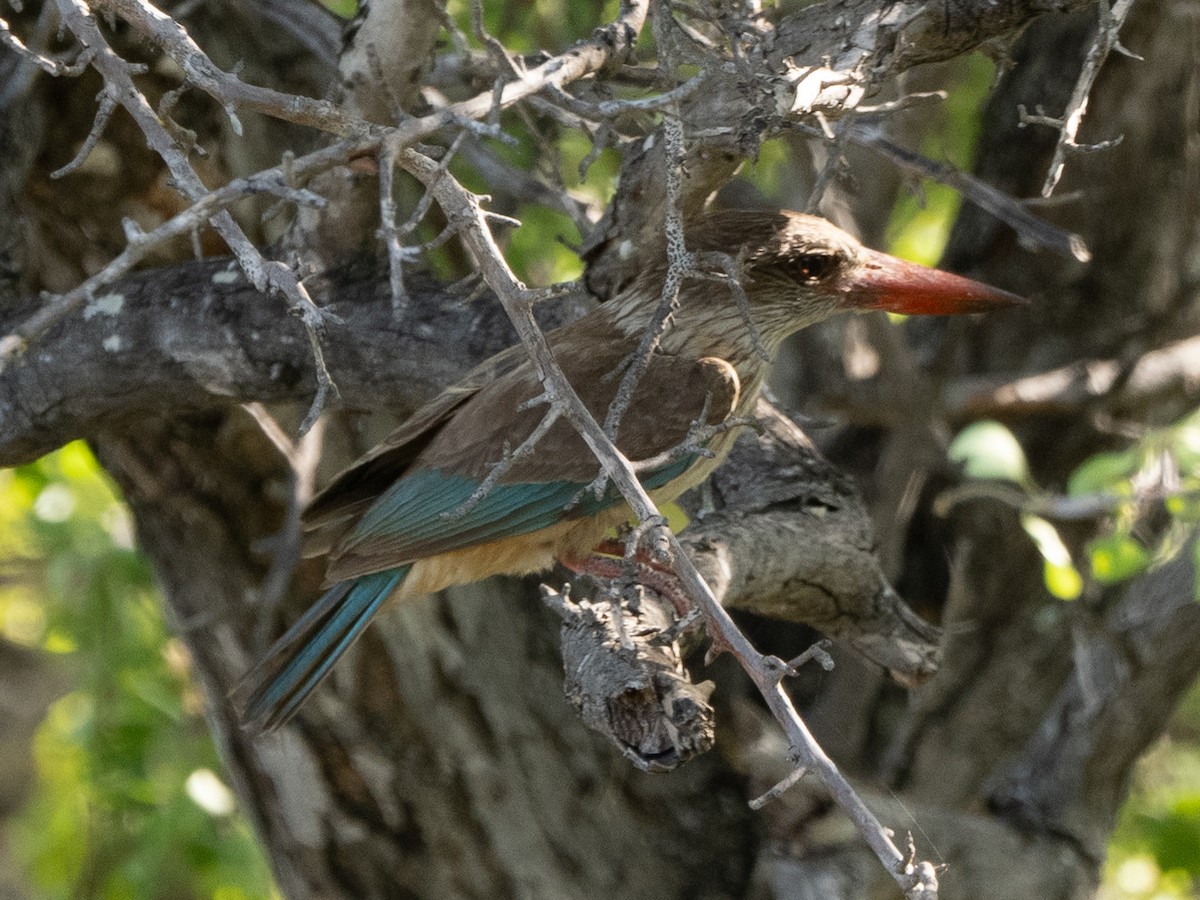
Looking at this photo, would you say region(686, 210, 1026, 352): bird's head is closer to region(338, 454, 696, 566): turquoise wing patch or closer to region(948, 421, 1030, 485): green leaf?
region(948, 421, 1030, 485): green leaf

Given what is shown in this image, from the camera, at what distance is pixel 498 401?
260 cm

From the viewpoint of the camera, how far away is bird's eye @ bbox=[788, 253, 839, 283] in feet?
9.12

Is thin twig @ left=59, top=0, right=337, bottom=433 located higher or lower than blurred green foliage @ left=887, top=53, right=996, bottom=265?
higher

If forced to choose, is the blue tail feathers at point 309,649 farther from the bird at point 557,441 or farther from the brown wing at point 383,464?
the brown wing at point 383,464

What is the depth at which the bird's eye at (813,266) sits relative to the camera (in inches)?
109

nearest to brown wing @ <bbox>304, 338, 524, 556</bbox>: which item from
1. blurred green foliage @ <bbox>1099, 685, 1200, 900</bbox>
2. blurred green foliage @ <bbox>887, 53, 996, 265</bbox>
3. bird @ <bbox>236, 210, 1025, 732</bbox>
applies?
bird @ <bbox>236, 210, 1025, 732</bbox>

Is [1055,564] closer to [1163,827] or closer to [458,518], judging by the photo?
[458,518]

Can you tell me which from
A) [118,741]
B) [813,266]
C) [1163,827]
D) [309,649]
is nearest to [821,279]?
[813,266]

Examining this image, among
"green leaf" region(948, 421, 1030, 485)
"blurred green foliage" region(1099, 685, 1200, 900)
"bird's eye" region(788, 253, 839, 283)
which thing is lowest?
"blurred green foliage" region(1099, 685, 1200, 900)

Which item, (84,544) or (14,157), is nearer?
(14,157)

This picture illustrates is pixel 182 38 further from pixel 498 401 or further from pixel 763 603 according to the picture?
pixel 763 603

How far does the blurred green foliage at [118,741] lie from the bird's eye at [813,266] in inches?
79.5

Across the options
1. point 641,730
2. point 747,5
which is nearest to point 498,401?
point 747,5

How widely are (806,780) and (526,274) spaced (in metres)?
1.72
